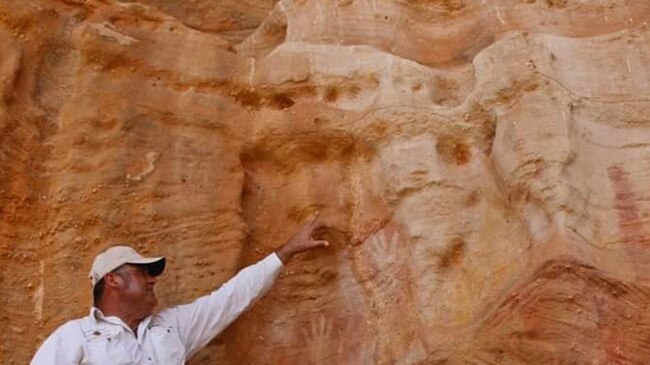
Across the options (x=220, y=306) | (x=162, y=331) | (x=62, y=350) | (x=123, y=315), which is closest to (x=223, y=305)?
(x=220, y=306)

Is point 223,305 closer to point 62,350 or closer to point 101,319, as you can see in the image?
point 101,319

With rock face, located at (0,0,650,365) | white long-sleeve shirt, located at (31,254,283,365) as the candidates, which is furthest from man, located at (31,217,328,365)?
rock face, located at (0,0,650,365)

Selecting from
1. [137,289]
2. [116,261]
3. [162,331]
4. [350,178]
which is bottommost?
[162,331]

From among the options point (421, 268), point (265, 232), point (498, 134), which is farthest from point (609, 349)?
point (265, 232)

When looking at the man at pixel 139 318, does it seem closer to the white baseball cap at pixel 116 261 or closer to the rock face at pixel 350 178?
the white baseball cap at pixel 116 261

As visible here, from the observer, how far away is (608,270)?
3.77m

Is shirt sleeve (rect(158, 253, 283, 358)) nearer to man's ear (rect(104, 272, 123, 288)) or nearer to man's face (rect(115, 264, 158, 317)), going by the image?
man's face (rect(115, 264, 158, 317))

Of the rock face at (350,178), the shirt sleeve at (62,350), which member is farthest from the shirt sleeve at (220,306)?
the shirt sleeve at (62,350)

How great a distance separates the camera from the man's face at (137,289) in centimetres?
370

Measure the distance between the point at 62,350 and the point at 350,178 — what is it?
1.64 metres

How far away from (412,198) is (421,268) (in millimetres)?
339

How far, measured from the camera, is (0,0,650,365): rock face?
3.91 meters

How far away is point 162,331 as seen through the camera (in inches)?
145

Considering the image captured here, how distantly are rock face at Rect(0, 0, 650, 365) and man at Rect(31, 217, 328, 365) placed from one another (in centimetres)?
27
